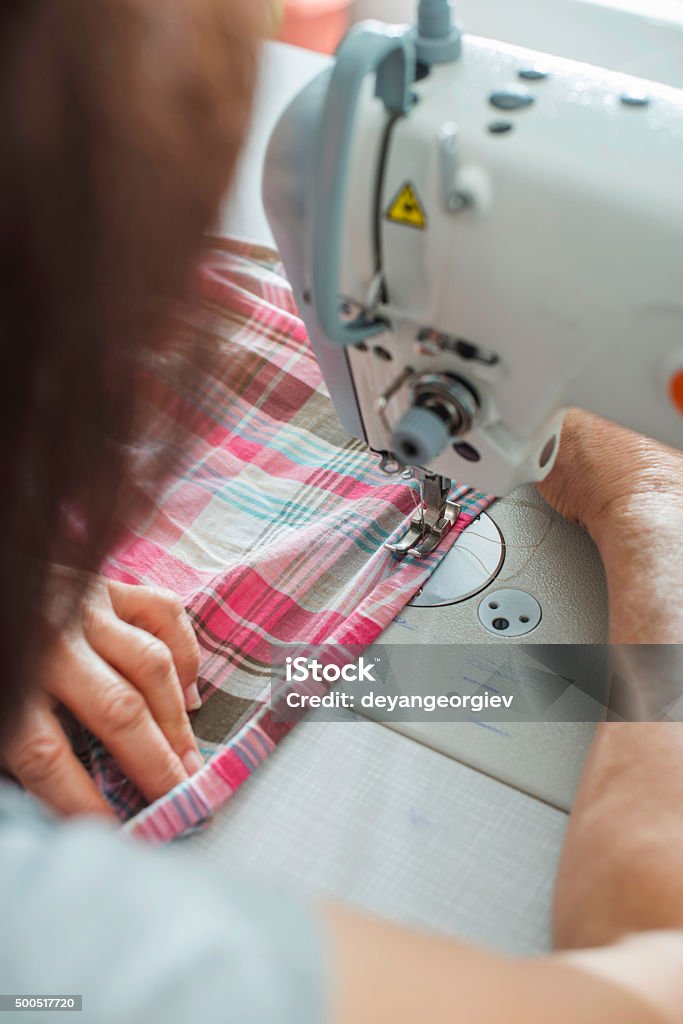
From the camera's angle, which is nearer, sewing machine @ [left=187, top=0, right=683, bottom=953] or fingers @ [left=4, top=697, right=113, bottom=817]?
sewing machine @ [left=187, top=0, right=683, bottom=953]

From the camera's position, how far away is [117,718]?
3.17 feet

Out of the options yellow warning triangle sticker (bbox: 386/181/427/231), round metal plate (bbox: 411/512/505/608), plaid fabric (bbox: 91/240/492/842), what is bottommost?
plaid fabric (bbox: 91/240/492/842)

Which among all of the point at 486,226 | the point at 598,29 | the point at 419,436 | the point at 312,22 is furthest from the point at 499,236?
the point at 312,22

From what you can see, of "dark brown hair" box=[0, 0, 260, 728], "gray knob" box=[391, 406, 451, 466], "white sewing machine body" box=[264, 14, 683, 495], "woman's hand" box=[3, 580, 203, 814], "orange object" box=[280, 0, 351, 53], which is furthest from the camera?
"orange object" box=[280, 0, 351, 53]

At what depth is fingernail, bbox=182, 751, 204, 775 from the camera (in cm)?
100

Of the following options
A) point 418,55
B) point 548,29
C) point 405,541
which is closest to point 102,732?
point 405,541

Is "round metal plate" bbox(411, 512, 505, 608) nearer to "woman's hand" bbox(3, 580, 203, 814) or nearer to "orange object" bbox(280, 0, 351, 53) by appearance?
"woman's hand" bbox(3, 580, 203, 814)

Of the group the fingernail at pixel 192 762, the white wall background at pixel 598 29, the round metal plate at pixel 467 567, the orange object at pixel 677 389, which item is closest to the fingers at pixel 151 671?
the fingernail at pixel 192 762

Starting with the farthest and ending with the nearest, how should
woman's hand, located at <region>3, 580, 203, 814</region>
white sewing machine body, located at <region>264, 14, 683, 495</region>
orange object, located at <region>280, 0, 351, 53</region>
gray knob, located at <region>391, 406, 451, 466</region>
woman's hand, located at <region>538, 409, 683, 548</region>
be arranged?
orange object, located at <region>280, 0, 351, 53</region>, woman's hand, located at <region>538, 409, 683, 548</region>, woman's hand, located at <region>3, 580, 203, 814</region>, gray knob, located at <region>391, 406, 451, 466</region>, white sewing machine body, located at <region>264, 14, 683, 495</region>

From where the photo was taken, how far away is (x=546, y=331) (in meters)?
0.78

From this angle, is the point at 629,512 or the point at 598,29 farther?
the point at 598,29

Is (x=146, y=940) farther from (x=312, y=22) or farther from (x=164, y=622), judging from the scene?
(x=312, y=22)

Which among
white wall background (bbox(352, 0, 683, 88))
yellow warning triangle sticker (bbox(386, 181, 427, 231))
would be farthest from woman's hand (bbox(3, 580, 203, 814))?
white wall background (bbox(352, 0, 683, 88))

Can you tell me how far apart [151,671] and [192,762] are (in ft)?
0.33
